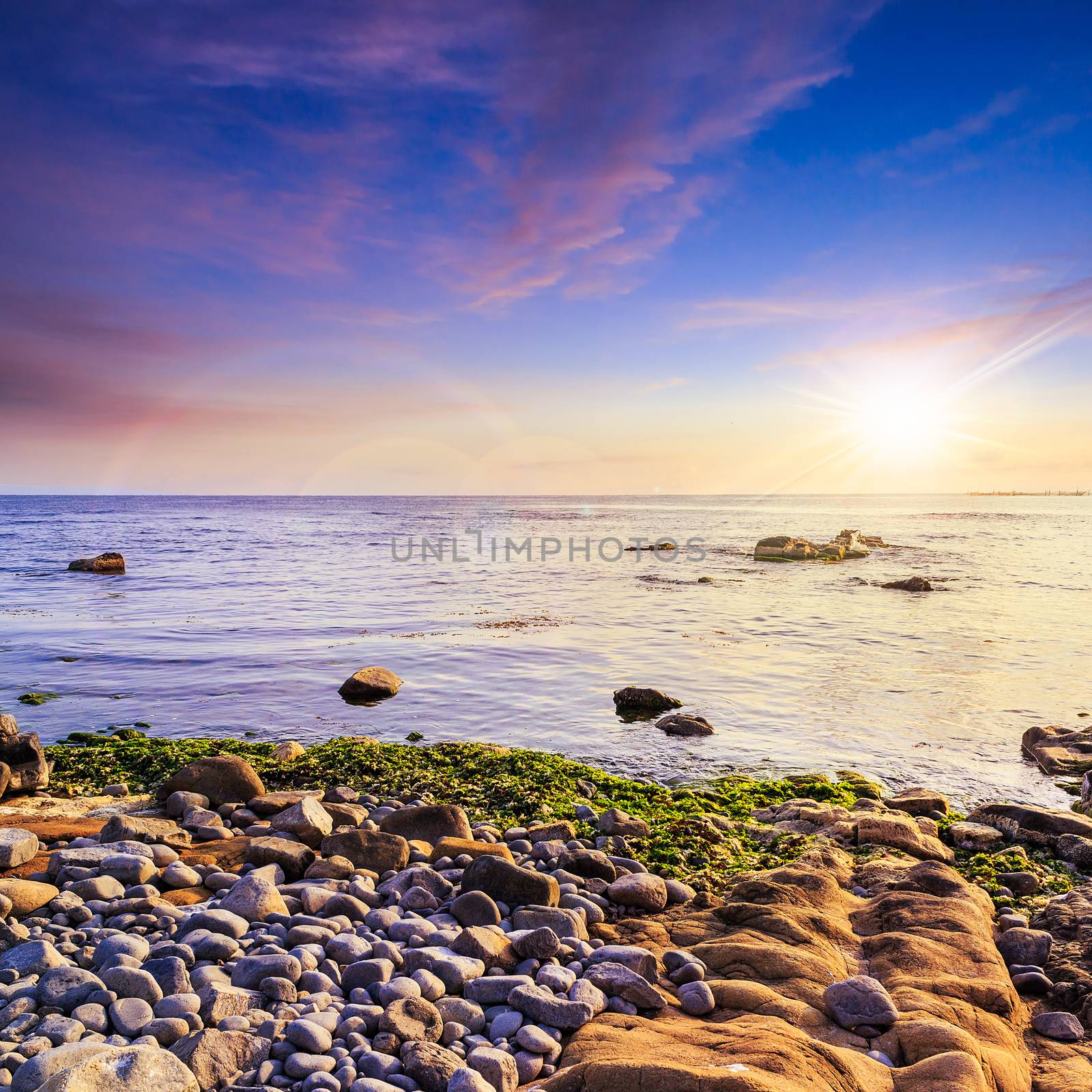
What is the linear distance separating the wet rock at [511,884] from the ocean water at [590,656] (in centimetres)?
376

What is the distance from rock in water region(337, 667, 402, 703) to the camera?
11.2 metres

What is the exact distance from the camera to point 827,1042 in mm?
3420

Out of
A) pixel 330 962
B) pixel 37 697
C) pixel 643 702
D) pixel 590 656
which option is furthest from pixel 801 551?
pixel 330 962

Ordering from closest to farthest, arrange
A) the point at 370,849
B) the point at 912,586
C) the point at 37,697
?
1. the point at 370,849
2. the point at 37,697
3. the point at 912,586

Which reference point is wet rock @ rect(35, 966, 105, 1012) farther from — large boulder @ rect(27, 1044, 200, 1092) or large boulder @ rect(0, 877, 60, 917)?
large boulder @ rect(0, 877, 60, 917)

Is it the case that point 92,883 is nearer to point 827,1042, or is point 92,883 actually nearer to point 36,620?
point 827,1042

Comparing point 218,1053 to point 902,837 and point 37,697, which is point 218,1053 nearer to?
point 902,837

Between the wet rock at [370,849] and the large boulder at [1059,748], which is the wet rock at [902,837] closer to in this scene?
the large boulder at [1059,748]

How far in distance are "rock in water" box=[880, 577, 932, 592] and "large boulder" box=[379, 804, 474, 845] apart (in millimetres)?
22599

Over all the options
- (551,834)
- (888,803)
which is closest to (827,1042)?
(551,834)

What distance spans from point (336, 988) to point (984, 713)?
33.9 feet

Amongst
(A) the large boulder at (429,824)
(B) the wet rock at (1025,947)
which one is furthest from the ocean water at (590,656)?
(B) the wet rock at (1025,947)

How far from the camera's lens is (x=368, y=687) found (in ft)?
37.1

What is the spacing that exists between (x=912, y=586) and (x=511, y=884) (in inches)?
932
